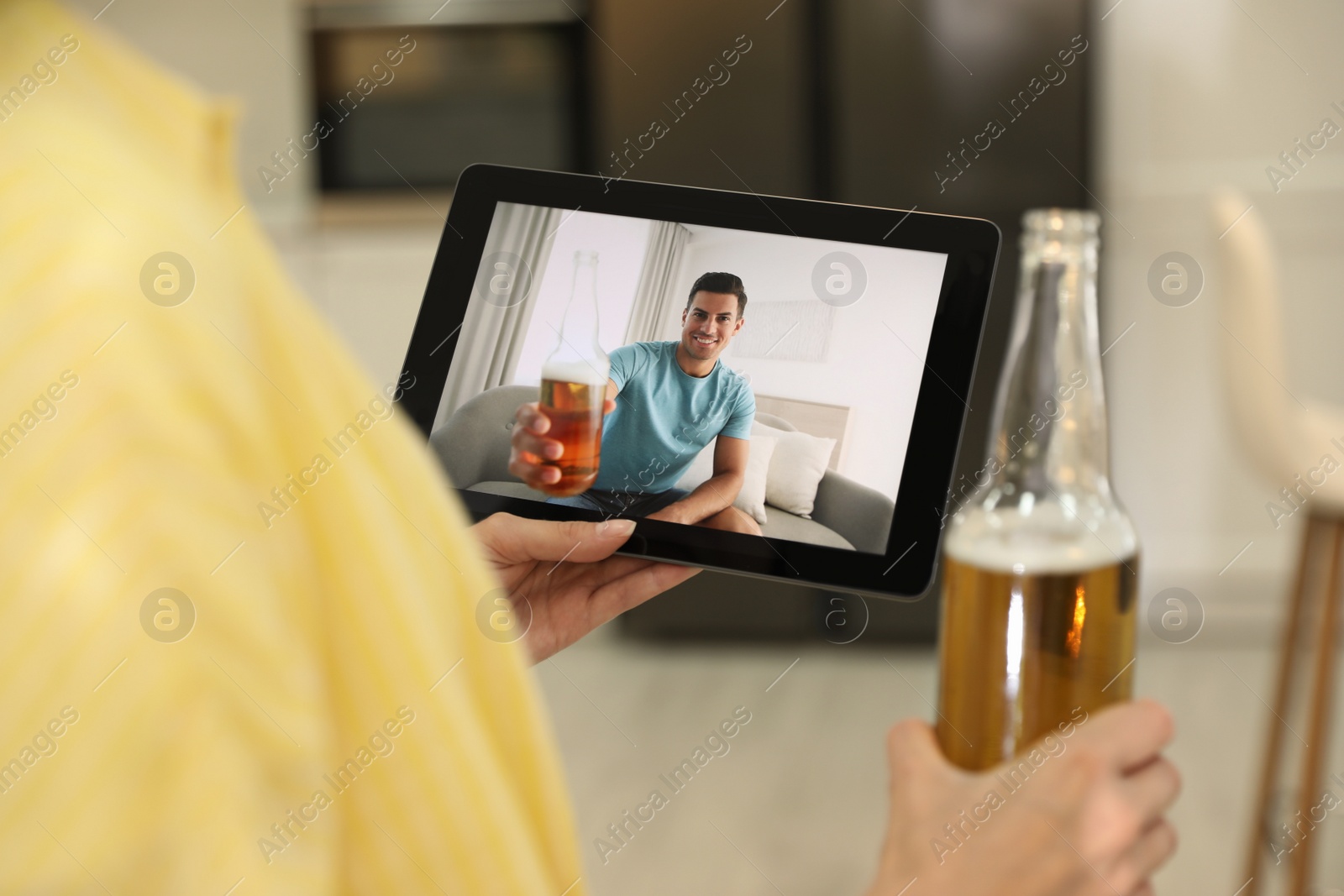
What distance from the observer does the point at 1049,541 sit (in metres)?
0.36

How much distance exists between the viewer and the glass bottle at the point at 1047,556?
13.9 inches

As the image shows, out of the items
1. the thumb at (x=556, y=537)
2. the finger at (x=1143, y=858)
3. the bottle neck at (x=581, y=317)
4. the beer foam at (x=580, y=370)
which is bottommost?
the finger at (x=1143, y=858)

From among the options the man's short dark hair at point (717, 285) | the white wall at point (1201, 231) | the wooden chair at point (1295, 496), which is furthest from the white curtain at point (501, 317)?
the white wall at point (1201, 231)

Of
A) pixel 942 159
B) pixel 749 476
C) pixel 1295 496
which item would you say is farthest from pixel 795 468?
pixel 942 159

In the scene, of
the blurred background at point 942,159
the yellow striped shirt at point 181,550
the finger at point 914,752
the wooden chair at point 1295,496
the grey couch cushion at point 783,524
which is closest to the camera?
the yellow striped shirt at point 181,550

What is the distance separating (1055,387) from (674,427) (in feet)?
1.22

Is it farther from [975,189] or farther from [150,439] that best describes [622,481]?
[975,189]

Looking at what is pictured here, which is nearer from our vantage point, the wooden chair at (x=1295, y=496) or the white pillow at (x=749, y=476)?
the white pillow at (x=749, y=476)

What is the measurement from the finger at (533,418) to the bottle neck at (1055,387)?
1.23 feet

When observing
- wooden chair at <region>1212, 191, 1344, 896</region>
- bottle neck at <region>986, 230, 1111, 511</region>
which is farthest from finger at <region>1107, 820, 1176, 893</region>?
wooden chair at <region>1212, 191, 1344, 896</region>

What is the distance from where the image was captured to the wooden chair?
1.02 metres

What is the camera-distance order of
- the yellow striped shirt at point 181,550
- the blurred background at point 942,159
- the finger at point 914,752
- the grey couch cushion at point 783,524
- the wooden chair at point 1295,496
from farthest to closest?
the blurred background at point 942,159 → the wooden chair at point 1295,496 → the grey couch cushion at point 783,524 → the finger at point 914,752 → the yellow striped shirt at point 181,550

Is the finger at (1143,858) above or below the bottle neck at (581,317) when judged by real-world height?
below

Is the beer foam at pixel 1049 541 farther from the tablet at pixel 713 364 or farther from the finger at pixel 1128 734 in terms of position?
the tablet at pixel 713 364
